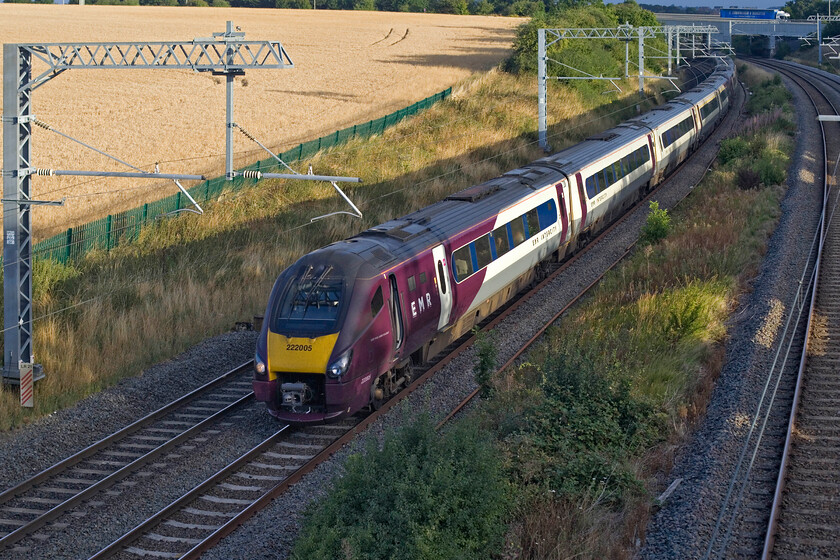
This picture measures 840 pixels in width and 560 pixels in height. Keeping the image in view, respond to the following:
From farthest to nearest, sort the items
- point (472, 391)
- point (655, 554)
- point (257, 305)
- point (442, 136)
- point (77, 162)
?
1. point (442, 136)
2. point (77, 162)
3. point (257, 305)
4. point (472, 391)
5. point (655, 554)

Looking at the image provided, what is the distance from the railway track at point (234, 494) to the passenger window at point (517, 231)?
17.2 feet

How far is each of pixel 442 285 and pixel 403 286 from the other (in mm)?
1555

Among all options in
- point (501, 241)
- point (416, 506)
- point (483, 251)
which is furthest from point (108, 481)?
point (501, 241)

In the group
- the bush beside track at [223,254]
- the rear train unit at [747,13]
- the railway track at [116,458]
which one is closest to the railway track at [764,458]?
the railway track at [116,458]

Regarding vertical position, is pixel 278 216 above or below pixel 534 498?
above

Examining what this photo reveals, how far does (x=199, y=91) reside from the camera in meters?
50.5

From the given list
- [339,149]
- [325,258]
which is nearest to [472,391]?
[325,258]

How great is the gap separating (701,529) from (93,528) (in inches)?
289

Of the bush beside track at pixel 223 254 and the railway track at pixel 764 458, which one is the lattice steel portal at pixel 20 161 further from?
the railway track at pixel 764 458

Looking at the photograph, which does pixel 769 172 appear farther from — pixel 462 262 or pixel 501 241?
pixel 462 262

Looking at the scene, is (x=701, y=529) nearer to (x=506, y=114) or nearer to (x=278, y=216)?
(x=278, y=216)

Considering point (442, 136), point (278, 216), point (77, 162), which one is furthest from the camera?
point (442, 136)

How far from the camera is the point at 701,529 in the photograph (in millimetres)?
9773

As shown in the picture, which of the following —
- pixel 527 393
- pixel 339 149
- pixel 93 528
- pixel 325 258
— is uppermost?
pixel 339 149
